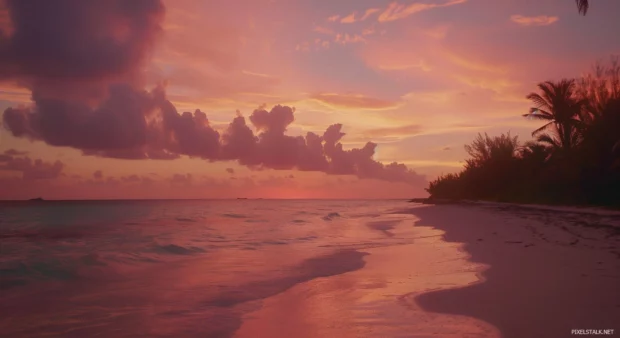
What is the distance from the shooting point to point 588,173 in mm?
25812

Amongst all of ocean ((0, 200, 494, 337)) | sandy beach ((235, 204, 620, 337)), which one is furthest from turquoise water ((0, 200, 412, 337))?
sandy beach ((235, 204, 620, 337))

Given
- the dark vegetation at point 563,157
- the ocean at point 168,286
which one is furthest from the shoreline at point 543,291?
the dark vegetation at point 563,157

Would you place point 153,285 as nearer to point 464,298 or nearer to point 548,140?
point 464,298

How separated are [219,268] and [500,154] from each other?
46.6 m

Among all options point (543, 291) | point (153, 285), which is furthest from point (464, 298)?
point (153, 285)

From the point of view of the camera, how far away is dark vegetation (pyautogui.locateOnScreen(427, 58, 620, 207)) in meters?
24.4

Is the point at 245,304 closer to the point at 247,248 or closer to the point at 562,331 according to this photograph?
the point at 562,331

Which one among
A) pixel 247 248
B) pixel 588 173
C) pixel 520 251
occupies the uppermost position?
pixel 588 173

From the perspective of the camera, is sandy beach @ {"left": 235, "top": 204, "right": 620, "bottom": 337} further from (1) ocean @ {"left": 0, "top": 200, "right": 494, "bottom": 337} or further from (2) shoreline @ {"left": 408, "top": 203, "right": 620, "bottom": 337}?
(1) ocean @ {"left": 0, "top": 200, "right": 494, "bottom": 337}

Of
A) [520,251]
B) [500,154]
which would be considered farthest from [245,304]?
[500,154]

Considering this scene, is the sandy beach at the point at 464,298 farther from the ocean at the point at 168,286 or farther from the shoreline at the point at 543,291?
the ocean at the point at 168,286

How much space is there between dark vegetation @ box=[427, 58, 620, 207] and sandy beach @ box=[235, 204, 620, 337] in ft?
56.8

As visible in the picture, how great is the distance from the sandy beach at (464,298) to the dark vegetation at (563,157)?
17.3m

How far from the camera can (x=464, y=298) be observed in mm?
6082
